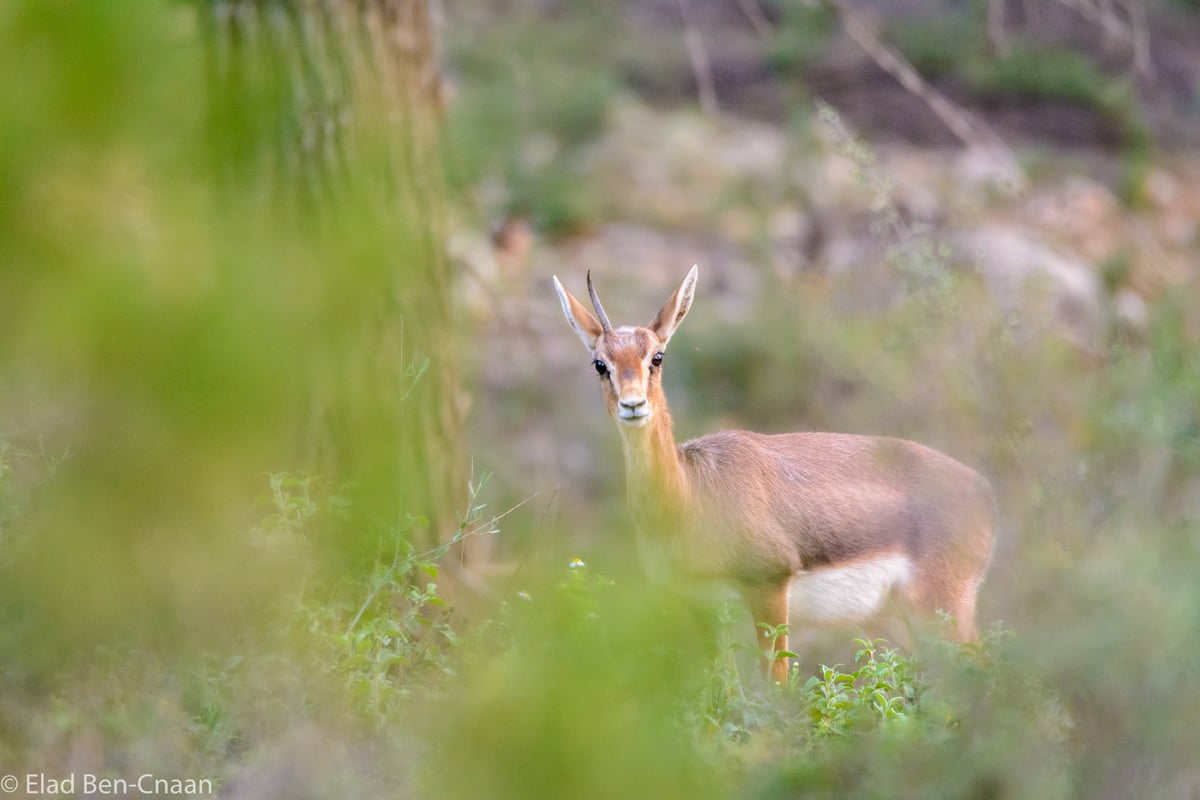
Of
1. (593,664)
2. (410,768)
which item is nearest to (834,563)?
(410,768)

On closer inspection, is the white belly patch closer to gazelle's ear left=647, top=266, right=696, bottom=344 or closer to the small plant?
gazelle's ear left=647, top=266, right=696, bottom=344

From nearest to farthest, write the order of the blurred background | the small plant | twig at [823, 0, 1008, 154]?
the blurred background, the small plant, twig at [823, 0, 1008, 154]

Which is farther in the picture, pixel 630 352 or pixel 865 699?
pixel 630 352

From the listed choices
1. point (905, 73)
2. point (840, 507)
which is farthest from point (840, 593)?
point (905, 73)

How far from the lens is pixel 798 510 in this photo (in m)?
6.97

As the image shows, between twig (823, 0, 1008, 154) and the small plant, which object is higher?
twig (823, 0, 1008, 154)

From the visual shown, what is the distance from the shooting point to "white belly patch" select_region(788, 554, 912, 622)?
689 centimetres

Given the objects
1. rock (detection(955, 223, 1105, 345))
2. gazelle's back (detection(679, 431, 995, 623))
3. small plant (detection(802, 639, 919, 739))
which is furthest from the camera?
rock (detection(955, 223, 1105, 345))

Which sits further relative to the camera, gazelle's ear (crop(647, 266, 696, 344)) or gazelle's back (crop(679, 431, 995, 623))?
gazelle's back (crop(679, 431, 995, 623))

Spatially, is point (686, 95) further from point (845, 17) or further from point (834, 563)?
point (834, 563)

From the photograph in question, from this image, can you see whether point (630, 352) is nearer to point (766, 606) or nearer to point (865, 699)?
point (766, 606)

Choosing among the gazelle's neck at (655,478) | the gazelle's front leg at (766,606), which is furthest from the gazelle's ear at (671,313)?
the gazelle's front leg at (766,606)

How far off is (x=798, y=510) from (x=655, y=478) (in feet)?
2.35

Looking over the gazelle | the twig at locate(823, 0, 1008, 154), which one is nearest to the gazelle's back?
the gazelle
